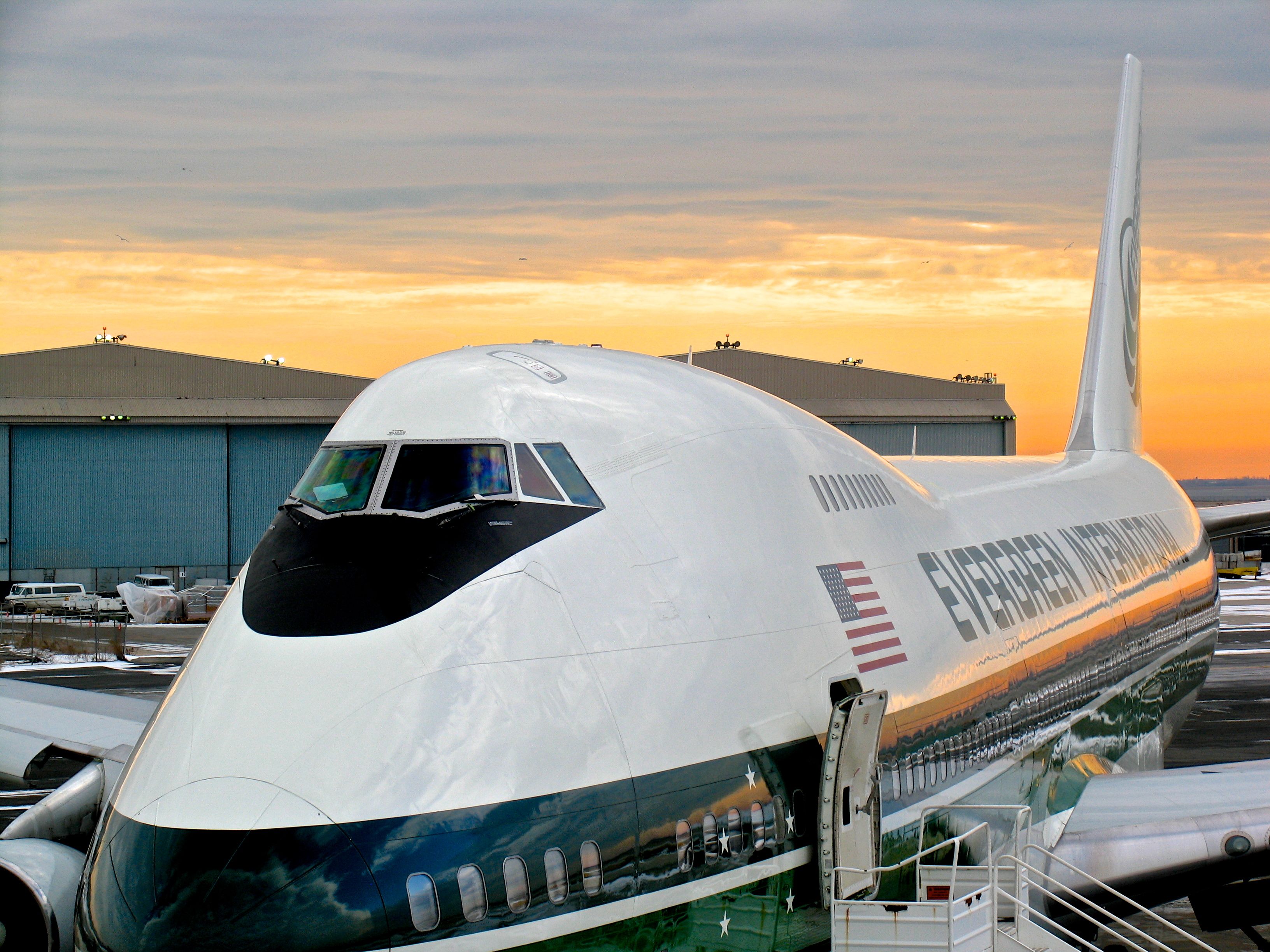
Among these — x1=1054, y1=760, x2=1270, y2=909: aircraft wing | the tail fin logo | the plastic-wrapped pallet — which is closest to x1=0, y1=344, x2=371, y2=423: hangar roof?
the plastic-wrapped pallet

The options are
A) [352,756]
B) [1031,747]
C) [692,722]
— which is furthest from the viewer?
[1031,747]

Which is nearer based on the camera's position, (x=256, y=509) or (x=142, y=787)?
(x=142, y=787)

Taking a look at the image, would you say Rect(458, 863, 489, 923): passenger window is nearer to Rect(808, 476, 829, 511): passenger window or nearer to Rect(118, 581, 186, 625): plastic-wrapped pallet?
Rect(808, 476, 829, 511): passenger window

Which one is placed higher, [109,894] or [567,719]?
[567,719]

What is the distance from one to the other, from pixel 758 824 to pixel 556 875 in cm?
145

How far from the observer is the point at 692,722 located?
6.90 meters

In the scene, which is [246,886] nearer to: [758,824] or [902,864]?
[758,824]

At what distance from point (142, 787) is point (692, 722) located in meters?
2.83

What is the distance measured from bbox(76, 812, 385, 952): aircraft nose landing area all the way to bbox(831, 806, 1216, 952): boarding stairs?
3.01 meters

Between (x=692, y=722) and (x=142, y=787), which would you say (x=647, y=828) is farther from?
(x=142, y=787)

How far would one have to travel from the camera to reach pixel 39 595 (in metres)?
58.1

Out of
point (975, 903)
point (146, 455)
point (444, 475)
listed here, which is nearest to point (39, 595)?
point (146, 455)

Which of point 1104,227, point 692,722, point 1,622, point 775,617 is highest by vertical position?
point 1104,227

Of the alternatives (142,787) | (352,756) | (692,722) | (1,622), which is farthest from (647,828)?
(1,622)
